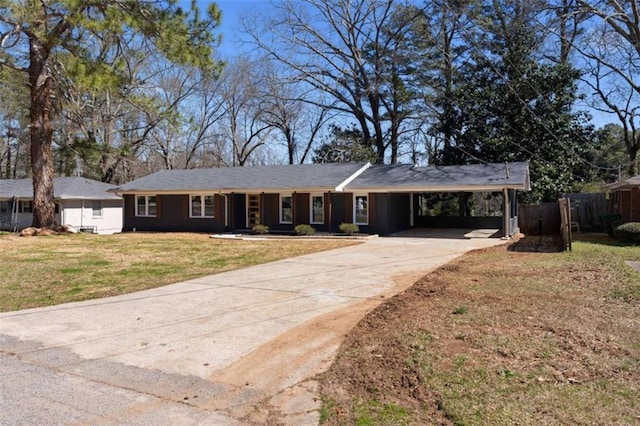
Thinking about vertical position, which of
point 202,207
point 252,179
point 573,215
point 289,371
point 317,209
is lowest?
point 289,371

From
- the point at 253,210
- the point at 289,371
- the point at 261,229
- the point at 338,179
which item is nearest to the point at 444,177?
the point at 338,179

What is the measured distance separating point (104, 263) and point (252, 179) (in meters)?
12.0

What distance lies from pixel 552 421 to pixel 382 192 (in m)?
17.4

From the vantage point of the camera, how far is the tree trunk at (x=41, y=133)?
20.0m

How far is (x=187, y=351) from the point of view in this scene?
530 cm

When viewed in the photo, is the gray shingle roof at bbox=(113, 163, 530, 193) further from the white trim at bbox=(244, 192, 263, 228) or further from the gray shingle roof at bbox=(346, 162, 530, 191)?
the white trim at bbox=(244, 192, 263, 228)

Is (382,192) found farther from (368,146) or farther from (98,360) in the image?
(98,360)

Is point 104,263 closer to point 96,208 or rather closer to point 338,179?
point 338,179

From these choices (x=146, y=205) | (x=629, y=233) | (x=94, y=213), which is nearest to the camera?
(x=629, y=233)

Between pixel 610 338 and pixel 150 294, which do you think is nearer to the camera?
pixel 610 338

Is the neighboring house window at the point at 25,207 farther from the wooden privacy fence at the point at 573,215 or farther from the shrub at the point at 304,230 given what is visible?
the wooden privacy fence at the point at 573,215

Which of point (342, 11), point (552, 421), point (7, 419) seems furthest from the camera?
point (342, 11)

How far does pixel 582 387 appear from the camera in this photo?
3881mm

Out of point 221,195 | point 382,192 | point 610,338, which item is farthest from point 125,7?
point 610,338
